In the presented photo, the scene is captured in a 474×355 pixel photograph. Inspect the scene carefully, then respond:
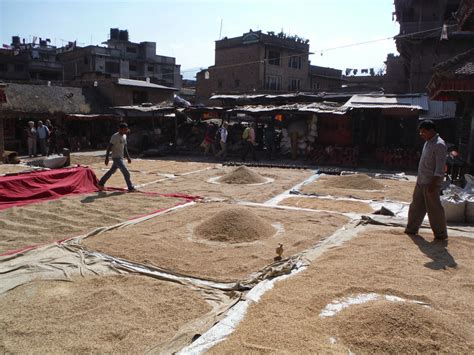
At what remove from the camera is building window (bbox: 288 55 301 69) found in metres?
38.6

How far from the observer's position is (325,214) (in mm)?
7762

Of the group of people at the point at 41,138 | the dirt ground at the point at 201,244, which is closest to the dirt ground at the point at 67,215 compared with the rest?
the dirt ground at the point at 201,244

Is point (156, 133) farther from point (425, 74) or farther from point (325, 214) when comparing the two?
point (325, 214)

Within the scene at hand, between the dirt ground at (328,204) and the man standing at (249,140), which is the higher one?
the man standing at (249,140)

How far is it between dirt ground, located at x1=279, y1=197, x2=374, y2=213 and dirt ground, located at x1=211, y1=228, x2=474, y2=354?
2.94 metres

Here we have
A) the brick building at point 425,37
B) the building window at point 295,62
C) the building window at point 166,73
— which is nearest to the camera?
the brick building at point 425,37

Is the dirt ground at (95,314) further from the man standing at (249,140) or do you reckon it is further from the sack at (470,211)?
the man standing at (249,140)

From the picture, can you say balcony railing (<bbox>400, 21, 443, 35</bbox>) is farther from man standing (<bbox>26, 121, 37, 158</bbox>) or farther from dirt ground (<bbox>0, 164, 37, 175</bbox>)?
dirt ground (<bbox>0, 164, 37, 175</bbox>)

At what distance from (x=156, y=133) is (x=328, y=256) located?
62.4 feet

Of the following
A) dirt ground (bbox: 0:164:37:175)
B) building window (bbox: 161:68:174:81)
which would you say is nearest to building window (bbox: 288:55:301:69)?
building window (bbox: 161:68:174:81)

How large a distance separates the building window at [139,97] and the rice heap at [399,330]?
26728 mm

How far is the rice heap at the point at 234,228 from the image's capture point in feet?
20.1

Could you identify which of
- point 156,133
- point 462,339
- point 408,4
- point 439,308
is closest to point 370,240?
point 439,308

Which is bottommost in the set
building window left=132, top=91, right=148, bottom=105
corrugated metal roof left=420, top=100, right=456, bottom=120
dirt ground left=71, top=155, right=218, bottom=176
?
dirt ground left=71, top=155, right=218, bottom=176
